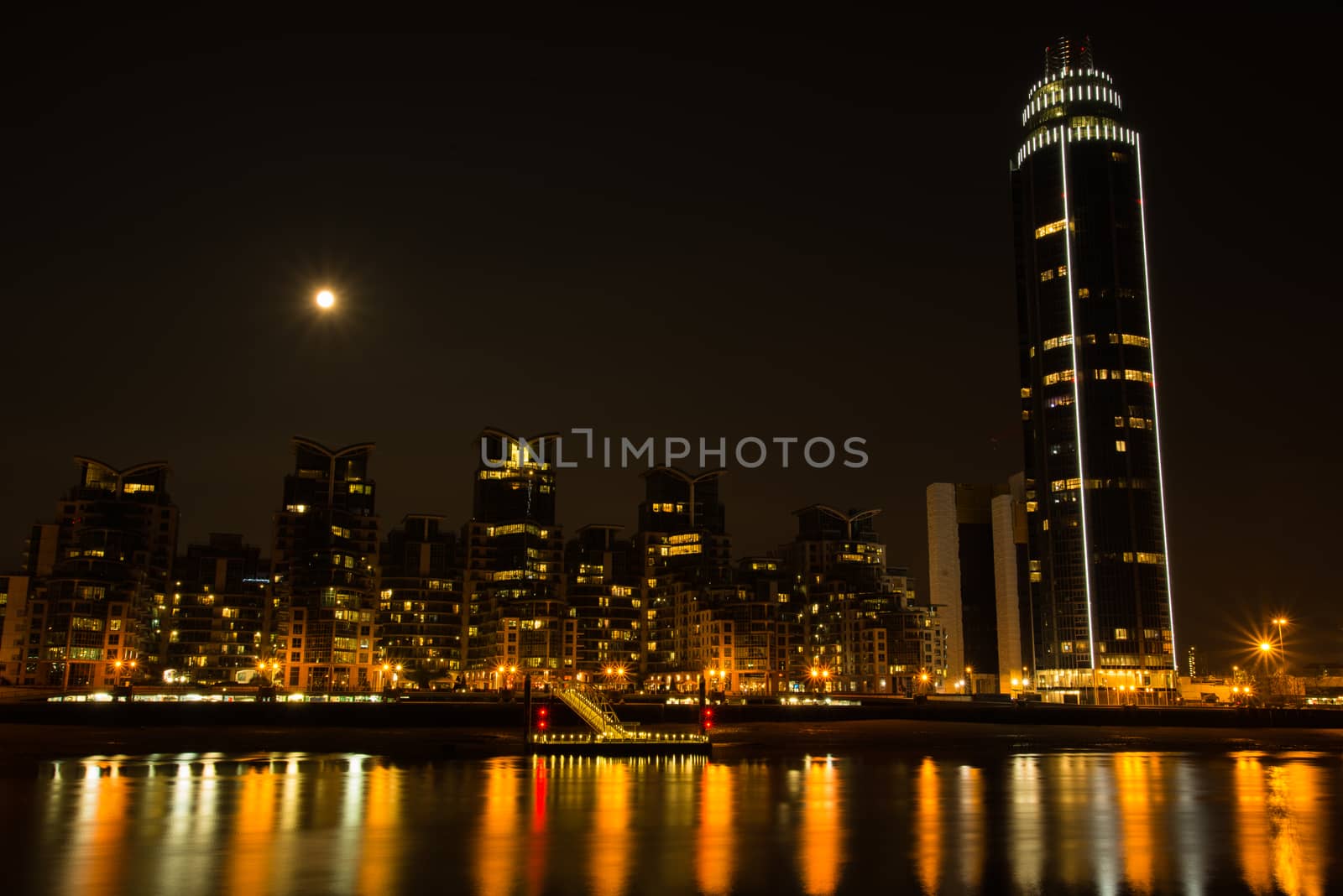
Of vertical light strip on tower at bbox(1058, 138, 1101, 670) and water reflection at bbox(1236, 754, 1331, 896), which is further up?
vertical light strip on tower at bbox(1058, 138, 1101, 670)

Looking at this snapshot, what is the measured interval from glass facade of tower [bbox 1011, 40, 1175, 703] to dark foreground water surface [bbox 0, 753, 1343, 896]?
103609mm

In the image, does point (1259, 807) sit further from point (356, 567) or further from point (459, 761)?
point (356, 567)

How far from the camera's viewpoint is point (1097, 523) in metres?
154

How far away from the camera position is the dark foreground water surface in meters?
25.7

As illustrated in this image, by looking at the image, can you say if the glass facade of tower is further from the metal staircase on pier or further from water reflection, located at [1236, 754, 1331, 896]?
water reflection, located at [1236, 754, 1331, 896]

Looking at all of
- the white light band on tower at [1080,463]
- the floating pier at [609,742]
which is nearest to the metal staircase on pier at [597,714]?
the floating pier at [609,742]

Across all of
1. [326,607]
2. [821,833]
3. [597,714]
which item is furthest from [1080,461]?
[821,833]

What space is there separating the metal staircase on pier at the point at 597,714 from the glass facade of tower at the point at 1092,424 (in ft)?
318

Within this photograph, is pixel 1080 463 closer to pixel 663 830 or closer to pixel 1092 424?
pixel 1092 424

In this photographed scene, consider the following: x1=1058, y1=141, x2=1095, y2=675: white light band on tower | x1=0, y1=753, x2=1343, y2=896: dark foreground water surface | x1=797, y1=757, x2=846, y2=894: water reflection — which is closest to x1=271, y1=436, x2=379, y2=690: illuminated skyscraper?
x1=1058, y1=141, x2=1095, y2=675: white light band on tower

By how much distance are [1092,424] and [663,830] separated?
134 m

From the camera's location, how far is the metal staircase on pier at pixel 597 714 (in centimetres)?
6338

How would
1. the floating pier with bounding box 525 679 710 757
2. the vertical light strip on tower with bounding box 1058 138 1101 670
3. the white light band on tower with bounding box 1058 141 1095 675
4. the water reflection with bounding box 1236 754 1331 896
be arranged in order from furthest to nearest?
the vertical light strip on tower with bounding box 1058 138 1101 670 → the white light band on tower with bounding box 1058 141 1095 675 → the floating pier with bounding box 525 679 710 757 → the water reflection with bounding box 1236 754 1331 896

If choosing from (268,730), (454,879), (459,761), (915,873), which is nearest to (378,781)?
(459,761)
